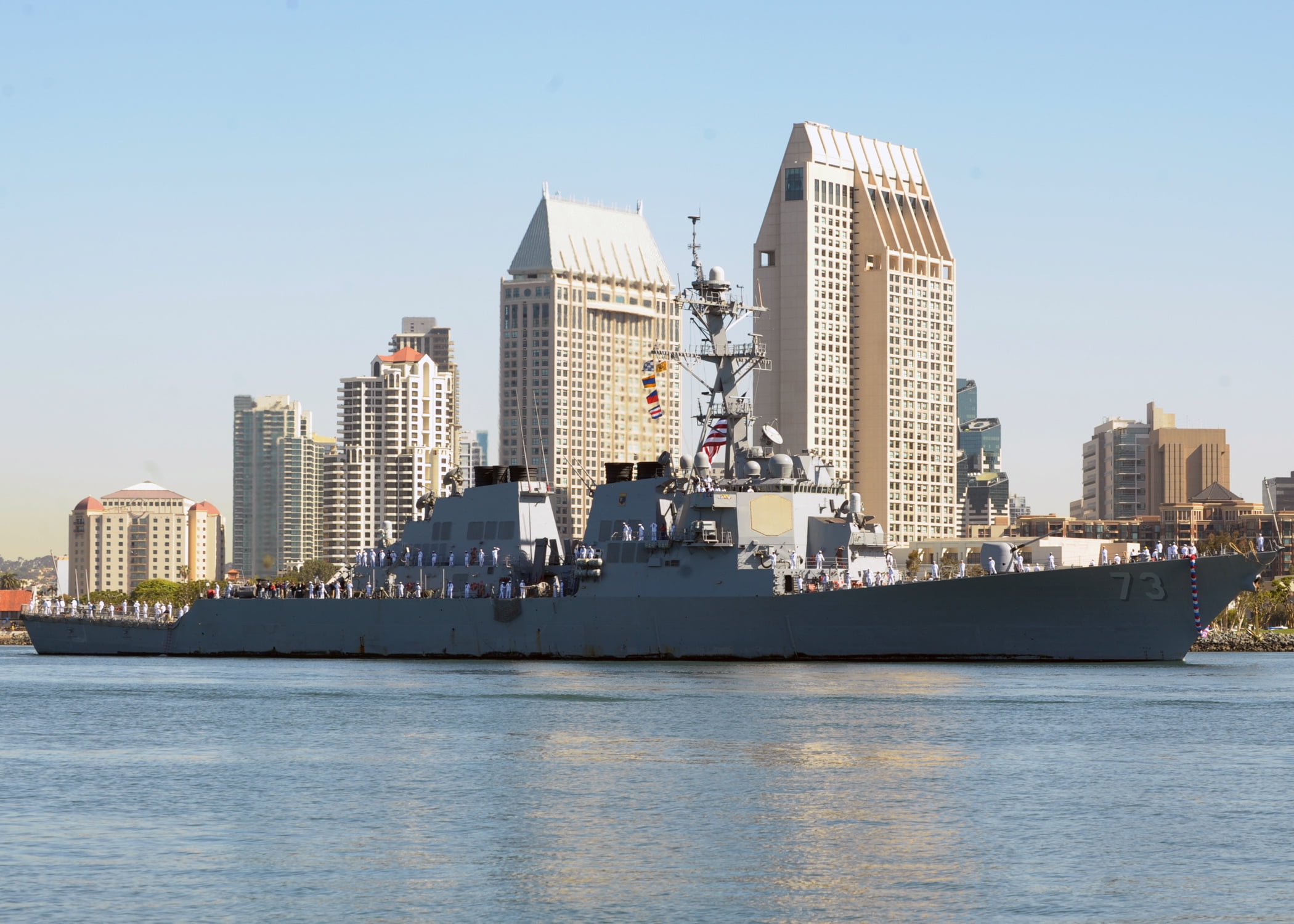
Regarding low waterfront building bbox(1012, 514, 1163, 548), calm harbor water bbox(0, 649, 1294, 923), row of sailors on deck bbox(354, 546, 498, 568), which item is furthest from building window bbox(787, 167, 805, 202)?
calm harbor water bbox(0, 649, 1294, 923)

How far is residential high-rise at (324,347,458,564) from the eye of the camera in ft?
547

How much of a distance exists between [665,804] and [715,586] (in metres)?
22.4

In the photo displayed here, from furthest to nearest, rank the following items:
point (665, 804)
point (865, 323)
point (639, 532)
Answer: point (865, 323), point (639, 532), point (665, 804)

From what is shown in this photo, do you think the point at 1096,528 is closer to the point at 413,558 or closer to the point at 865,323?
the point at 865,323

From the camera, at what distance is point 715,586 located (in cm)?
4356

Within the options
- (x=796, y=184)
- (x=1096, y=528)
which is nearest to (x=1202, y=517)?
(x=1096, y=528)

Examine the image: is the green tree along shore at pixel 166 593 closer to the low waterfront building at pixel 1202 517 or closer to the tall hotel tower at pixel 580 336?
the tall hotel tower at pixel 580 336

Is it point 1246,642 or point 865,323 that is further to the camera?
point 865,323

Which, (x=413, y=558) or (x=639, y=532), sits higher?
(x=639, y=532)

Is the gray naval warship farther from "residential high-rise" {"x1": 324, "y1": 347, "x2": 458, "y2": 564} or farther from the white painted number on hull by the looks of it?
"residential high-rise" {"x1": 324, "y1": 347, "x2": 458, "y2": 564}

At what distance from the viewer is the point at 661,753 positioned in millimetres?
26062

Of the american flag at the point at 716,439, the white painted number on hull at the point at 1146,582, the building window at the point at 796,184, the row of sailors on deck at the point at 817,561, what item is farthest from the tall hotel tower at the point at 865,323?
the white painted number on hull at the point at 1146,582

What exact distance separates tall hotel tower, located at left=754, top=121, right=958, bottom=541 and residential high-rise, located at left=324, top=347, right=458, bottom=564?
3559 cm

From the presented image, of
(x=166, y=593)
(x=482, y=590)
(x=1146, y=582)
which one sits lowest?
(x=166, y=593)
